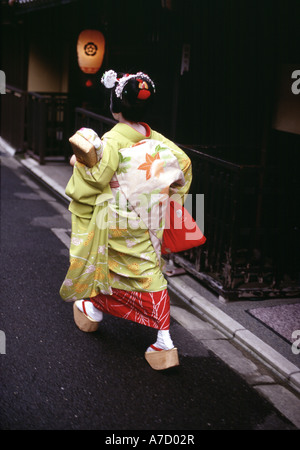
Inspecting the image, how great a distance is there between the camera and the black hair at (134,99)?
4.11m

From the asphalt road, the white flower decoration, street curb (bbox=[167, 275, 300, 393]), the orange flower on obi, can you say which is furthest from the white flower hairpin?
street curb (bbox=[167, 275, 300, 393])

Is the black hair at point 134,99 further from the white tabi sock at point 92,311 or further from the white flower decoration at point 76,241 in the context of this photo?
the white tabi sock at point 92,311

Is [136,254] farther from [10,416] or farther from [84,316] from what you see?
[10,416]

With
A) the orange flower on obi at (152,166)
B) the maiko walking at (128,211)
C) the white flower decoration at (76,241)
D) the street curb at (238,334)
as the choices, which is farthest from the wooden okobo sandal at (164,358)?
the orange flower on obi at (152,166)

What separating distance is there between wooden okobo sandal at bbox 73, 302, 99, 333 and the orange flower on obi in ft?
4.75

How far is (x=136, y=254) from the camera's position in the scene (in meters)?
4.28

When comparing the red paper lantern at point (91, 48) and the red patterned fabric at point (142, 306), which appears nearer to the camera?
the red patterned fabric at point (142, 306)

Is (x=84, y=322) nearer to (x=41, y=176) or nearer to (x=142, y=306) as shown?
→ (x=142, y=306)

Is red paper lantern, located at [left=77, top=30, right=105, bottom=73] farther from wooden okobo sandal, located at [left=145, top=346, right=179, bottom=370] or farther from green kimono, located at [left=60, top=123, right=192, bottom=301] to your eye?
wooden okobo sandal, located at [left=145, top=346, right=179, bottom=370]

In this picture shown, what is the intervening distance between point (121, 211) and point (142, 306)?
0.77 meters

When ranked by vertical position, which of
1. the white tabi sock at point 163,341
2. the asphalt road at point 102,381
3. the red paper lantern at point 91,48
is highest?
the red paper lantern at point 91,48

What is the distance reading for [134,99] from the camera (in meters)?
4.12

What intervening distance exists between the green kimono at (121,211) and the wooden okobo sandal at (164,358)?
50 cm
